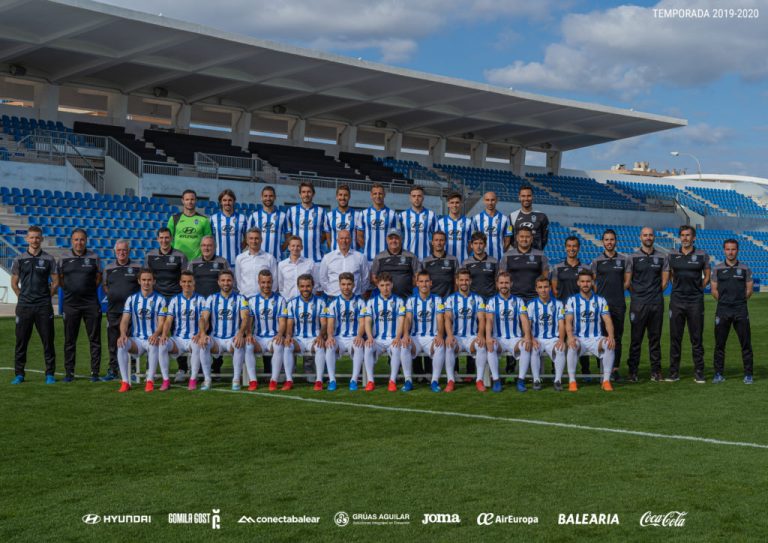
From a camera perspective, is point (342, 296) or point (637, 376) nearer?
point (342, 296)

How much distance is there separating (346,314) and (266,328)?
844mm

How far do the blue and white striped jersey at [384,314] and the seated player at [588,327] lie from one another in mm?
1753

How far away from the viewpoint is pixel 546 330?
9.23m

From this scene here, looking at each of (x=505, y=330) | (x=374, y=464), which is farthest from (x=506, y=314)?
(x=374, y=464)

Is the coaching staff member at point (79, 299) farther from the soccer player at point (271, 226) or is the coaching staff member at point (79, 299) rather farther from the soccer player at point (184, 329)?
the soccer player at point (271, 226)

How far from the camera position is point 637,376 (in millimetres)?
9797

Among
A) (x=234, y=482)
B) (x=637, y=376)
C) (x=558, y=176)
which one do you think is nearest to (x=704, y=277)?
(x=637, y=376)

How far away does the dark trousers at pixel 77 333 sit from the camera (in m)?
9.44

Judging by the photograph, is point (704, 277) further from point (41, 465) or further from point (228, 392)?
point (41, 465)

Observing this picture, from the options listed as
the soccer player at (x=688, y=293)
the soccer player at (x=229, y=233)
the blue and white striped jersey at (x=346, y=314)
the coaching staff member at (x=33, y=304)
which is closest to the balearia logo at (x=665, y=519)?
the blue and white striped jersey at (x=346, y=314)

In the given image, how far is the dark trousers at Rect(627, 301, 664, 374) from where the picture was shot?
9.62 meters

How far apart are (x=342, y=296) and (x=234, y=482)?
13.6 ft

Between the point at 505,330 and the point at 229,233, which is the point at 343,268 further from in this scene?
the point at 505,330

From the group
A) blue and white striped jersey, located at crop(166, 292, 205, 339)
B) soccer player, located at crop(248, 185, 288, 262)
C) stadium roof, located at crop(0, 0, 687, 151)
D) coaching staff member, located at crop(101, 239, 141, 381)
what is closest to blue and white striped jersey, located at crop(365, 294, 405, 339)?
soccer player, located at crop(248, 185, 288, 262)
